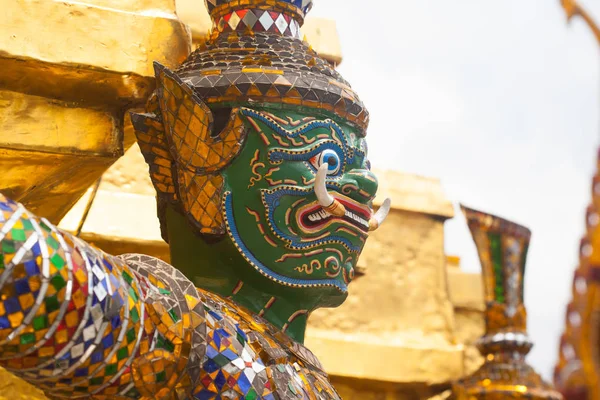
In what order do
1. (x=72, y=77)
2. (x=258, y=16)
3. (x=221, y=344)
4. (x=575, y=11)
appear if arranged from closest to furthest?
(x=221, y=344)
(x=72, y=77)
(x=258, y=16)
(x=575, y=11)

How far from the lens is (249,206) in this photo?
8.13ft

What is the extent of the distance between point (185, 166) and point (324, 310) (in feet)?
8.22

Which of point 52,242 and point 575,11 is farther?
point 575,11

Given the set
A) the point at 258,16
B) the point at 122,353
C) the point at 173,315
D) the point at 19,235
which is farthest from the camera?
the point at 258,16

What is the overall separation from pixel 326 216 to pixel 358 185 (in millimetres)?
110

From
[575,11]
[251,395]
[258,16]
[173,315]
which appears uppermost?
[575,11]

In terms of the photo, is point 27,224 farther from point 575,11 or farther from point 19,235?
point 575,11

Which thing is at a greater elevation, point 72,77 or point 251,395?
point 72,77

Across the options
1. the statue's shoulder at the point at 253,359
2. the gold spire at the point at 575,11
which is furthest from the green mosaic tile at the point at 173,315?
the gold spire at the point at 575,11

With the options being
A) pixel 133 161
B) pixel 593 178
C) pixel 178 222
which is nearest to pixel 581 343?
pixel 593 178

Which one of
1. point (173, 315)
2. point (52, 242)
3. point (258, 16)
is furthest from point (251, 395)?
point (258, 16)

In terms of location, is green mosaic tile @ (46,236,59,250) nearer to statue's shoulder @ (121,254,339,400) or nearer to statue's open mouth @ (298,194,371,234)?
statue's shoulder @ (121,254,339,400)

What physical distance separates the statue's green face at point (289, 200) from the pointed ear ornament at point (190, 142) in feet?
0.09

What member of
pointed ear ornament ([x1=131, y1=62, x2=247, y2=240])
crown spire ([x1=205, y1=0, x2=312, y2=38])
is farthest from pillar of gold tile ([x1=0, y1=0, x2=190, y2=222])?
crown spire ([x1=205, y1=0, x2=312, y2=38])
